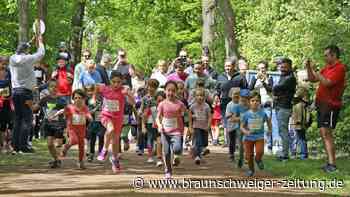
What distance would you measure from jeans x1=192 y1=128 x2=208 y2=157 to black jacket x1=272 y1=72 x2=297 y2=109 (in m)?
1.65

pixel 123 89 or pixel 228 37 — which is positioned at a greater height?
pixel 228 37

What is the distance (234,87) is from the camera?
15.8 meters

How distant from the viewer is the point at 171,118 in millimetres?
11922

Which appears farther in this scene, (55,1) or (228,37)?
(55,1)

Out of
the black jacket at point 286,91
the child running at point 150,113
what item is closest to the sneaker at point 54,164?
the child running at point 150,113

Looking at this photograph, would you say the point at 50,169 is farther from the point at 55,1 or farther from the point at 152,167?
the point at 55,1

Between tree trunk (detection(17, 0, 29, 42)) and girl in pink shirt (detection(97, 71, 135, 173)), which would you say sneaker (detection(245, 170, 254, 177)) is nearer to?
girl in pink shirt (detection(97, 71, 135, 173))

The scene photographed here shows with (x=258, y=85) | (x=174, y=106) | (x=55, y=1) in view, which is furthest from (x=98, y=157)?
(x=55, y=1)

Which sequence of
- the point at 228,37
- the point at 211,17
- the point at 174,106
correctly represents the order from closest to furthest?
the point at 174,106, the point at 228,37, the point at 211,17

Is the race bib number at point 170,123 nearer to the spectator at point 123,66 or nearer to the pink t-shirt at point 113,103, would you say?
the pink t-shirt at point 113,103

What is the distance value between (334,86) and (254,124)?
1.52 meters

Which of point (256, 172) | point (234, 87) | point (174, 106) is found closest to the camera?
point (174, 106)

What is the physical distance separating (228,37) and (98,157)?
998cm

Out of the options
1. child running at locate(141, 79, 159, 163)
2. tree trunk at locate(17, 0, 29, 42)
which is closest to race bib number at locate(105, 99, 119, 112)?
child running at locate(141, 79, 159, 163)
